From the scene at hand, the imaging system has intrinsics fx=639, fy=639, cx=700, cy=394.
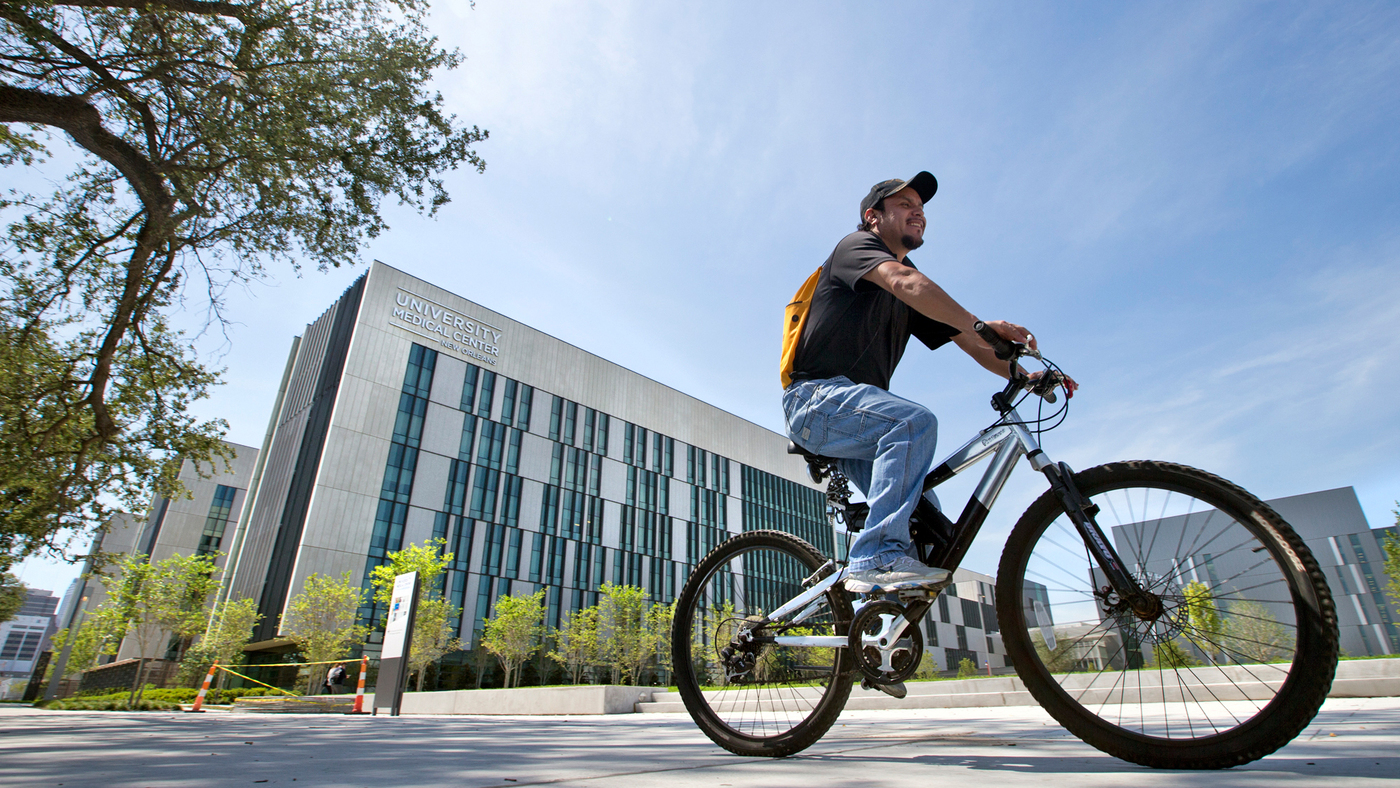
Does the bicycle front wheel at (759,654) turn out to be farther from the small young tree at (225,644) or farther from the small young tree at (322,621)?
the small young tree at (225,644)

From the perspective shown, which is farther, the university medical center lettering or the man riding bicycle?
the university medical center lettering

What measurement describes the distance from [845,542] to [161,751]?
286cm

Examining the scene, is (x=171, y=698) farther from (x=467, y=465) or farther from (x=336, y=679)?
(x=467, y=465)

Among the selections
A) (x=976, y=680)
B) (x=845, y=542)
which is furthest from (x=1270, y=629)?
(x=976, y=680)

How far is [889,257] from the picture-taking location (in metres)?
2.39

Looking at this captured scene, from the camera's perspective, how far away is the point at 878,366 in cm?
267

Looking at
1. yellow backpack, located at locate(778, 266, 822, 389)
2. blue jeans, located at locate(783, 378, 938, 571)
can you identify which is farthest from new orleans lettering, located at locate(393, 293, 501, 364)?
blue jeans, located at locate(783, 378, 938, 571)

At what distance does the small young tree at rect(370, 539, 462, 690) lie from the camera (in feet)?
97.2

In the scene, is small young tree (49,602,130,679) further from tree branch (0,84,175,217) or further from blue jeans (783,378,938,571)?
blue jeans (783,378,938,571)

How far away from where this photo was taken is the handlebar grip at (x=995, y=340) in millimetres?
2152

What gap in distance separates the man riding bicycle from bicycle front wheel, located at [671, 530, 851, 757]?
18.7 inches

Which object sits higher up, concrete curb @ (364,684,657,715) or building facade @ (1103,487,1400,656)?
building facade @ (1103,487,1400,656)

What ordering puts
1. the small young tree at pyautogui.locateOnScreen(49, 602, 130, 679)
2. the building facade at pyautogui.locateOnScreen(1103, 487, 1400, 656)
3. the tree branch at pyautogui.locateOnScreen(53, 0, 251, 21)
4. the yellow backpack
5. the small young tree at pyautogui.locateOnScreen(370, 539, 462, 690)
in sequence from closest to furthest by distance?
the yellow backpack, the tree branch at pyautogui.locateOnScreen(53, 0, 251, 21), the small young tree at pyautogui.locateOnScreen(370, 539, 462, 690), the small young tree at pyautogui.locateOnScreen(49, 602, 130, 679), the building facade at pyautogui.locateOnScreen(1103, 487, 1400, 656)

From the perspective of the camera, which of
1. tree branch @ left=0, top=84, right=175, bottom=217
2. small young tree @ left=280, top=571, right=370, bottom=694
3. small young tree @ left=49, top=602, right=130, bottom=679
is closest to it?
tree branch @ left=0, top=84, right=175, bottom=217
